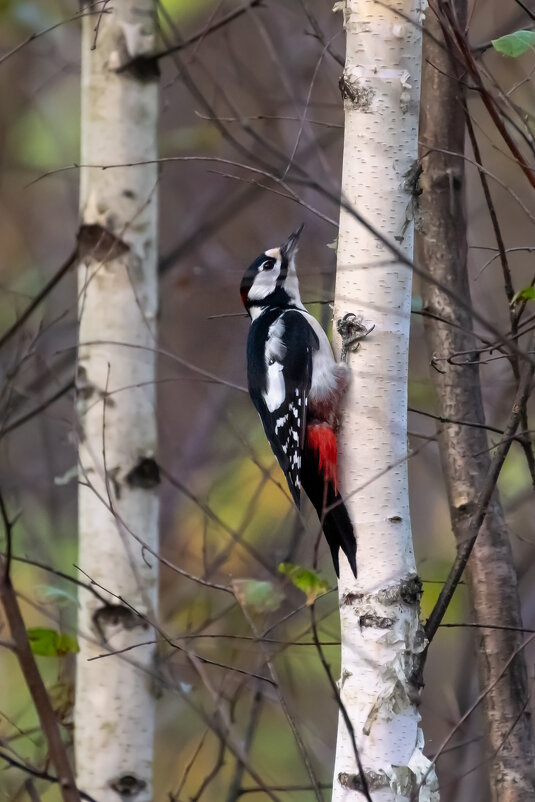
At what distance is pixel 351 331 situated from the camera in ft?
6.30

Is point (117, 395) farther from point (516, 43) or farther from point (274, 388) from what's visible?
point (516, 43)

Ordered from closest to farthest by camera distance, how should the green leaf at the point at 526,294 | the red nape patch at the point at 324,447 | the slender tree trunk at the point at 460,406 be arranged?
the green leaf at the point at 526,294
the red nape patch at the point at 324,447
the slender tree trunk at the point at 460,406

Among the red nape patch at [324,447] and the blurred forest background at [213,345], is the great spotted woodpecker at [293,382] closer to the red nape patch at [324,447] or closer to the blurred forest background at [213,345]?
the red nape patch at [324,447]

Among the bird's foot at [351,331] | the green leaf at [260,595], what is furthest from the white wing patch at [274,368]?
the green leaf at [260,595]

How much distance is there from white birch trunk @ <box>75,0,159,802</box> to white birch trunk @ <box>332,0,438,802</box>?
2.23 feet

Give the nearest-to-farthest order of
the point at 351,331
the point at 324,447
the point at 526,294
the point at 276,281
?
1. the point at 526,294
2. the point at 351,331
3. the point at 324,447
4. the point at 276,281

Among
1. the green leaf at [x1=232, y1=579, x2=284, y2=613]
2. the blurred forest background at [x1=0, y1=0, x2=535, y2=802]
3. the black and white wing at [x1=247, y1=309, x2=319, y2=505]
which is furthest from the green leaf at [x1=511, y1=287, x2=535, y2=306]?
the blurred forest background at [x1=0, y1=0, x2=535, y2=802]

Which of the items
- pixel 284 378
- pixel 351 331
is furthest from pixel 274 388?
pixel 351 331

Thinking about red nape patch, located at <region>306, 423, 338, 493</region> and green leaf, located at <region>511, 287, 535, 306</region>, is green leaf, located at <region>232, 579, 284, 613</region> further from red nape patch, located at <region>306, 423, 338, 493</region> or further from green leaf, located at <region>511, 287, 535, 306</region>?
green leaf, located at <region>511, 287, 535, 306</region>

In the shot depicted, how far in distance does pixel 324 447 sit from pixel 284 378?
42cm

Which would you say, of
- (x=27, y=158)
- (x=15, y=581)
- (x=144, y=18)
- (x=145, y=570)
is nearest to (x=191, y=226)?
(x=27, y=158)

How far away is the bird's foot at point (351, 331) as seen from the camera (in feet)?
6.21

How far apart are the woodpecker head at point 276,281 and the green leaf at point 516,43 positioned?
49.6 inches

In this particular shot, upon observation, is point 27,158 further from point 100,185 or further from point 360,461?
point 360,461
